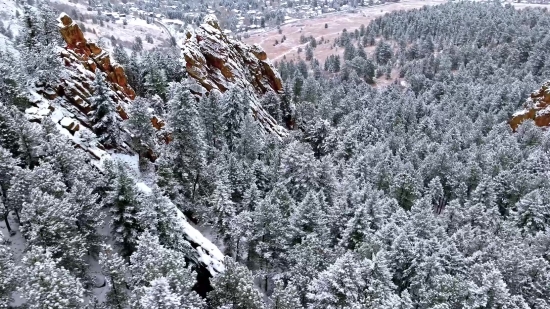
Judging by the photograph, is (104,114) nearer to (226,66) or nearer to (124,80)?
(124,80)

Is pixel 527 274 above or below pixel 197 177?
below

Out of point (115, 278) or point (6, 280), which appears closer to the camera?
point (6, 280)

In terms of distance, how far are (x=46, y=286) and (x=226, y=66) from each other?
64822mm

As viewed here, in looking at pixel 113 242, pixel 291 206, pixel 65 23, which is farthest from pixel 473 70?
pixel 113 242

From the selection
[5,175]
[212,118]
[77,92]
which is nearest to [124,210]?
[5,175]

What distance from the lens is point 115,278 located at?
3070 cm

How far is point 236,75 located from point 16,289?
64.4 metres

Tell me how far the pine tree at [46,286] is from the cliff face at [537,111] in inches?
4044

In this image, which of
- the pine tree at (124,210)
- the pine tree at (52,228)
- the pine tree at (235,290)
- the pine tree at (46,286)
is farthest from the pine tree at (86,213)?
the pine tree at (235,290)

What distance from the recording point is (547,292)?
44312 mm

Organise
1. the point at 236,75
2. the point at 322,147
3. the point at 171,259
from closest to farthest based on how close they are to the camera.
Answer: the point at 171,259 < the point at 322,147 < the point at 236,75

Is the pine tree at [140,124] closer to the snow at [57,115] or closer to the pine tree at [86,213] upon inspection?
the snow at [57,115]

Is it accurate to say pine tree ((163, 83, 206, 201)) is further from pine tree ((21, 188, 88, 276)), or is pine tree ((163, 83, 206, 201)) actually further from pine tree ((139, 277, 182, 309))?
pine tree ((139, 277, 182, 309))

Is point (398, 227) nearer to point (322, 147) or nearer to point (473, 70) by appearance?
point (322, 147)
